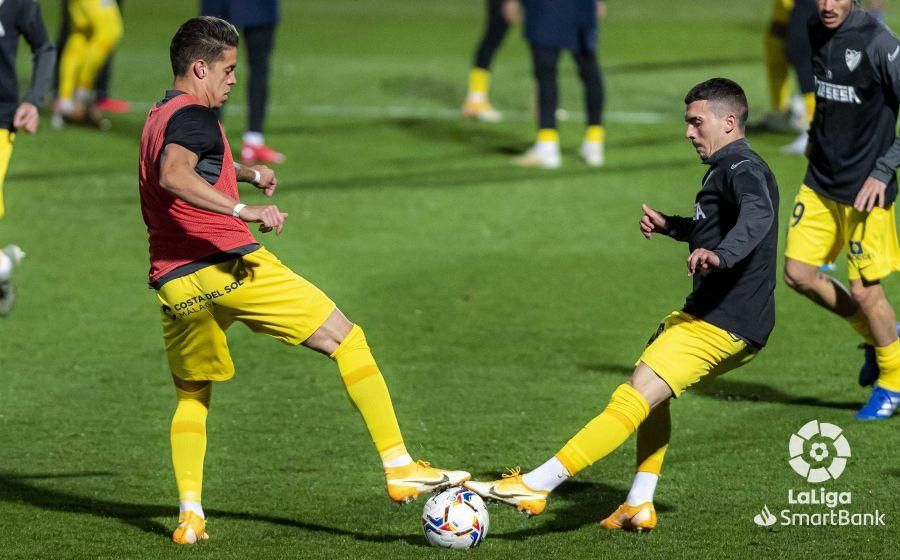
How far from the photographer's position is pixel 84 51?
47.3 ft

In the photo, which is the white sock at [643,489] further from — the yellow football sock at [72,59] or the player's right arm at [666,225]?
the yellow football sock at [72,59]

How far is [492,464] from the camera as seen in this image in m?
6.66

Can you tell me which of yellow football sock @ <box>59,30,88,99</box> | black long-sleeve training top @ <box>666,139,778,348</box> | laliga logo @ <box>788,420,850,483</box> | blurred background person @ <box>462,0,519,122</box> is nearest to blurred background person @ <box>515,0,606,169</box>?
blurred background person @ <box>462,0,519,122</box>

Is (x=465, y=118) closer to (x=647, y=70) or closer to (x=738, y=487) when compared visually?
(x=647, y=70)

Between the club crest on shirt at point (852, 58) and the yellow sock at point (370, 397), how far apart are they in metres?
3.11

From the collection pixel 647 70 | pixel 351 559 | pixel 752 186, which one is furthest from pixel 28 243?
pixel 647 70

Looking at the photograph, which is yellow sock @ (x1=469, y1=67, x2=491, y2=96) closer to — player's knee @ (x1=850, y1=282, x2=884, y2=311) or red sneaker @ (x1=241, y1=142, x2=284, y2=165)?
red sneaker @ (x1=241, y1=142, x2=284, y2=165)

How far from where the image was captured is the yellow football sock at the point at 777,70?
1443 cm

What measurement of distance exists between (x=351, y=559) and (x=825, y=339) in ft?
14.2

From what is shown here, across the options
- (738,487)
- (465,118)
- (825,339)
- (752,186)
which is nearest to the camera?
(752,186)

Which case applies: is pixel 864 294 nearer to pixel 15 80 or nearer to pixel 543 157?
pixel 15 80

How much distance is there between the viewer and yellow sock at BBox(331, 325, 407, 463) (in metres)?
5.60

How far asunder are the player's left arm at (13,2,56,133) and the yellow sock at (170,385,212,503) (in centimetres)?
269

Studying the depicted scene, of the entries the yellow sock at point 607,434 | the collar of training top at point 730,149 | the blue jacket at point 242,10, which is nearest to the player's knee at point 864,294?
the collar of training top at point 730,149
